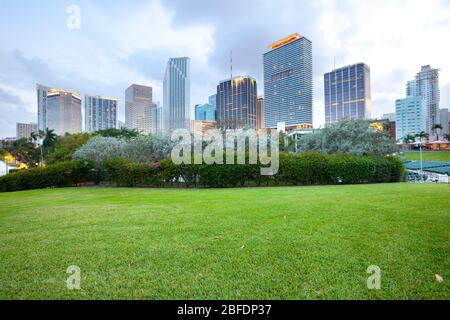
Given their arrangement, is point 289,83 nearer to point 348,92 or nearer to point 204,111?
point 204,111

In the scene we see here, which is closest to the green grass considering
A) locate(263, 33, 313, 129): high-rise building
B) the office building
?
locate(263, 33, 313, 129): high-rise building

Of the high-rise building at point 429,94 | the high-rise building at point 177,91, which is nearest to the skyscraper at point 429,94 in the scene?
the high-rise building at point 429,94

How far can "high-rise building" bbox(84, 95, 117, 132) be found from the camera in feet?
200

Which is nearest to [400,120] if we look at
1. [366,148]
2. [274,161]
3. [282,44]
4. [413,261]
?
[282,44]

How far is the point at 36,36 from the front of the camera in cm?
1052

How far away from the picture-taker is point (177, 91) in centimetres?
6831

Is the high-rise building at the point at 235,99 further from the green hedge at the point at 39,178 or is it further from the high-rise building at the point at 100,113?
the green hedge at the point at 39,178

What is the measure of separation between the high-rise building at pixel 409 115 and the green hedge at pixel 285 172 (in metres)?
156

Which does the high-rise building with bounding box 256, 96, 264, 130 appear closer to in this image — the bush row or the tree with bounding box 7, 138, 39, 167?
the tree with bounding box 7, 138, 39, 167

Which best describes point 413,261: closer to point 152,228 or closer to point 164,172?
point 152,228

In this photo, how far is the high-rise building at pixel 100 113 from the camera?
6087 centimetres

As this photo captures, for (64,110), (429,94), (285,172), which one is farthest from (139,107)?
(429,94)

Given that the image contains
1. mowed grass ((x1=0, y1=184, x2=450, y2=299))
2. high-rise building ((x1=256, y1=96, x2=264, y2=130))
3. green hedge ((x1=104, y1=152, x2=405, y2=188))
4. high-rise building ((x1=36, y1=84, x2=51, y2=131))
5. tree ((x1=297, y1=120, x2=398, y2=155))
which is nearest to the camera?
mowed grass ((x1=0, y1=184, x2=450, y2=299))

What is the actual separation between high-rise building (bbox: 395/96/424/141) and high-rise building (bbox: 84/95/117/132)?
155138 millimetres
